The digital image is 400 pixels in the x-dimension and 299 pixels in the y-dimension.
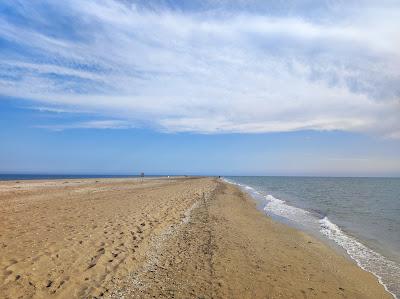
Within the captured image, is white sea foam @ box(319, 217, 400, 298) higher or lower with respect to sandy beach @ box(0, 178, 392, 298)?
lower

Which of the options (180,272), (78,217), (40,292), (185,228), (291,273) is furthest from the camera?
(78,217)

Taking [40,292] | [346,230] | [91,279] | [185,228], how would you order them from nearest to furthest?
[40,292]
[91,279]
[185,228]
[346,230]

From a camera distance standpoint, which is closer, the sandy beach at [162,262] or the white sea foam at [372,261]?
the sandy beach at [162,262]

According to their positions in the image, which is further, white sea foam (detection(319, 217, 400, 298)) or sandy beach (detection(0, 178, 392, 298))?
white sea foam (detection(319, 217, 400, 298))

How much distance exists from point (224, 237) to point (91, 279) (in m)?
6.66

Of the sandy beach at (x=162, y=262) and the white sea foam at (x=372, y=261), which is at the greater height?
the sandy beach at (x=162, y=262)

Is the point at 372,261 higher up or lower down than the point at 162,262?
lower down

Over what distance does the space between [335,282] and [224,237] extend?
5.17 m

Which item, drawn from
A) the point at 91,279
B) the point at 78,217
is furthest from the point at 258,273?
the point at 78,217

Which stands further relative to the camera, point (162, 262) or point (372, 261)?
point (372, 261)

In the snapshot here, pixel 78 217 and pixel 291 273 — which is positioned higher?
pixel 78 217

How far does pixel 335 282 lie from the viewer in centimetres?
916

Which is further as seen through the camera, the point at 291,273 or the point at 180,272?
the point at 291,273

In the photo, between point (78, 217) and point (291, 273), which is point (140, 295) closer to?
point (291, 273)
